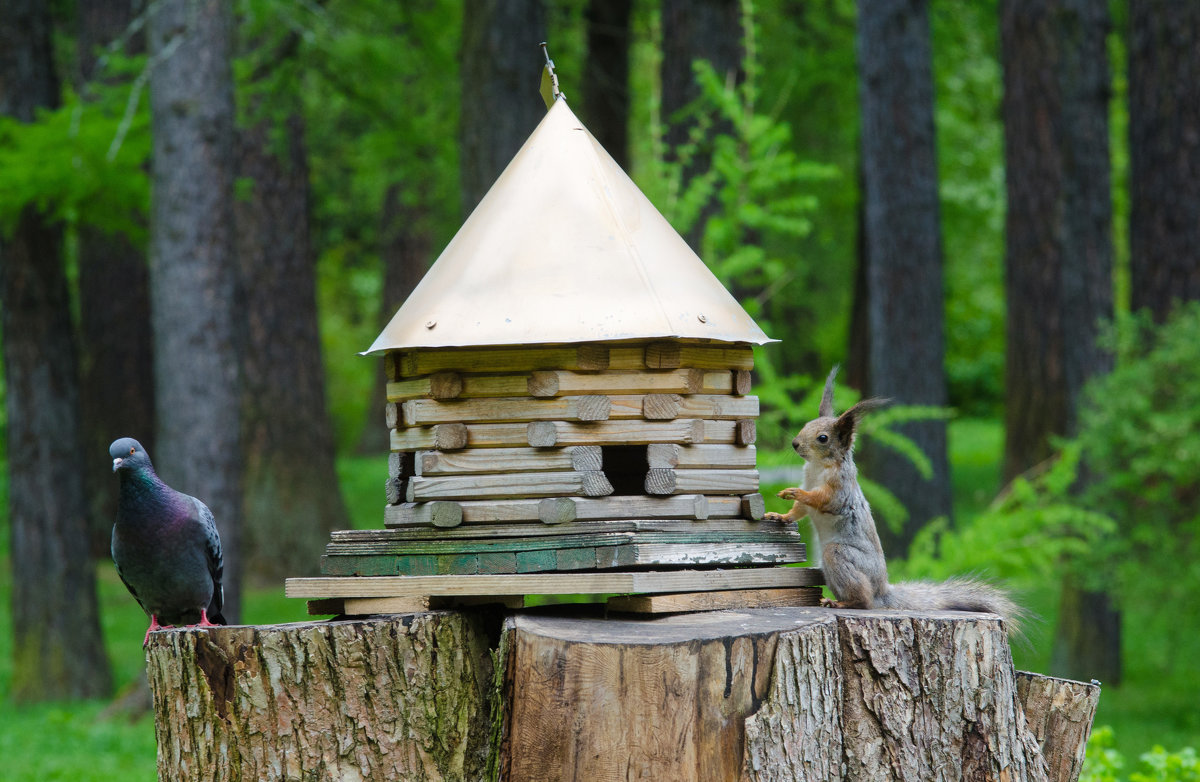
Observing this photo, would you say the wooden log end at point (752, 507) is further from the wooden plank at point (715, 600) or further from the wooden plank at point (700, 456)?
the wooden plank at point (715, 600)

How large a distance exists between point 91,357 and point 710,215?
8458mm

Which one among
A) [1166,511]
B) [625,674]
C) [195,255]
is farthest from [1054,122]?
[625,674]

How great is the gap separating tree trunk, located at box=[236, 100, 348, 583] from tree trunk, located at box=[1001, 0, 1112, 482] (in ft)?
25.3

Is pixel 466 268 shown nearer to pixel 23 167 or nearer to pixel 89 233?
pixel 23 167

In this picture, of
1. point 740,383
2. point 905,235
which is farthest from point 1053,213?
point 740,383

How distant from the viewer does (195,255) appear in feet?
27.6

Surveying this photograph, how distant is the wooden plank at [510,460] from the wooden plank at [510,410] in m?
0.10

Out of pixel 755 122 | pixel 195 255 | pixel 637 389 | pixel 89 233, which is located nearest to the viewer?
pixel 637 389

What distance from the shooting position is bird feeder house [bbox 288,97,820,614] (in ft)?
12.6

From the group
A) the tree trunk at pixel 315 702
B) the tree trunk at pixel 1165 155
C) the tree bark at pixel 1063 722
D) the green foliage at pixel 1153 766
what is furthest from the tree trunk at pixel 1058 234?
the tree trunk at pixel 315 702

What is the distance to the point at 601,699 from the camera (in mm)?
3436

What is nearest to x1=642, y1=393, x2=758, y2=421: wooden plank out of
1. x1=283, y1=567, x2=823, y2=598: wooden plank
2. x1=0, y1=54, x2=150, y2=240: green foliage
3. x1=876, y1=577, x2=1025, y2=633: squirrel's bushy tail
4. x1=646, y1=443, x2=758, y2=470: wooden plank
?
x1=646, y1=443, x2=758, y2=470: wooden plank

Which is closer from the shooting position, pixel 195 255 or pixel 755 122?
pixel 755 122

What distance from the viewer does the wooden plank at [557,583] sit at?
3.70 m
